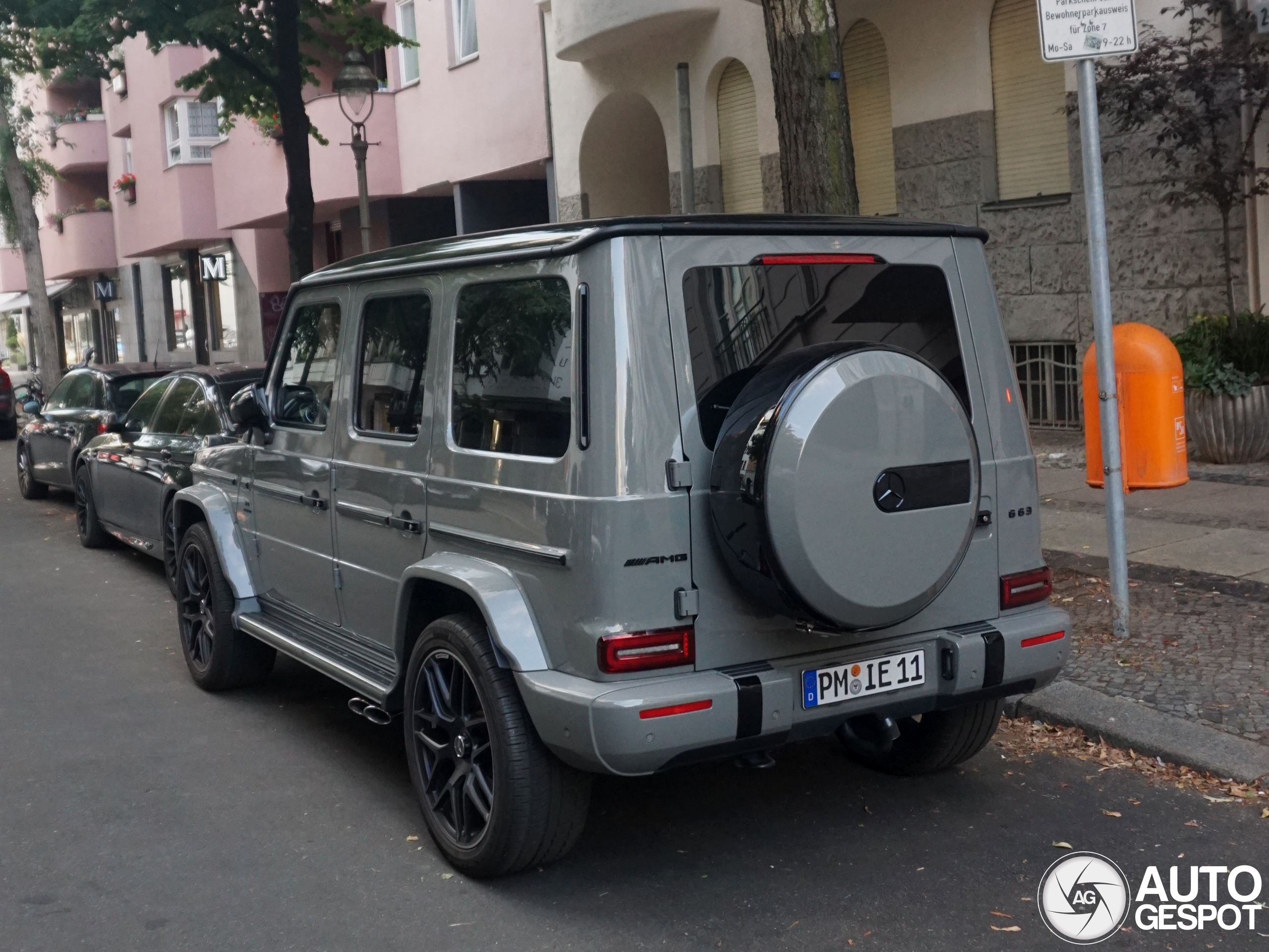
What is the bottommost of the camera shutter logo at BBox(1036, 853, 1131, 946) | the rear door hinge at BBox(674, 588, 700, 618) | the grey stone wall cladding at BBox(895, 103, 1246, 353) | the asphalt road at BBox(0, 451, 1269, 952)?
the camera shutter logo at BBox(1036, 853, 1131, 946)

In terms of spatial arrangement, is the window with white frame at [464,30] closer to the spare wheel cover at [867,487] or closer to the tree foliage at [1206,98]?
the tree foliage at [1206,98]

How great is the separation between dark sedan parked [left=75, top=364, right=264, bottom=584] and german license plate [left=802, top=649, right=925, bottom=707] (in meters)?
4.87

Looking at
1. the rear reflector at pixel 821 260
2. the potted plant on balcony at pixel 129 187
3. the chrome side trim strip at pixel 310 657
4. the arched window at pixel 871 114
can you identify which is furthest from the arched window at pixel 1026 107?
the potted plant on balcony at pixel 129 187

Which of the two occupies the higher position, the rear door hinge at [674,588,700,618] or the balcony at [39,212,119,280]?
the balcony at [39,212,119,280]

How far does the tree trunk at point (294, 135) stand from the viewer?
49.0 feet

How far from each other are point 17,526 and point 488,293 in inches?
389

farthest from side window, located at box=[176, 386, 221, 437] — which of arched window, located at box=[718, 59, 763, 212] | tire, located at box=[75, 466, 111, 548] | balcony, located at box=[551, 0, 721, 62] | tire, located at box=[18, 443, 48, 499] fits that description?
balcony, located at box=[551, 0, 721, 62]

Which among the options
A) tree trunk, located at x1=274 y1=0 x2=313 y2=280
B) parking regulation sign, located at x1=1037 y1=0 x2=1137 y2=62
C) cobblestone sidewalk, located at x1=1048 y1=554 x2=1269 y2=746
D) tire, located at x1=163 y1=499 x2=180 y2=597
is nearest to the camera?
cobblestone sidewalk, located at x1=1048 y1=554 x2=1269 y2=746

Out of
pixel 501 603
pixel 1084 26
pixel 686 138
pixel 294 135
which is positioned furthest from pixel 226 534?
pixel 686 138

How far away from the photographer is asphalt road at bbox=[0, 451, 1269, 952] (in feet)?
13.0

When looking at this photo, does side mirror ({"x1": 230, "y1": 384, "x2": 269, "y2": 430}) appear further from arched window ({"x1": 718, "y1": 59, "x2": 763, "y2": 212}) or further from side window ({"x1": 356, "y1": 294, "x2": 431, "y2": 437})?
arched window ({"x1": 718, "y1": 59, "x2": 763, "y2": 212})

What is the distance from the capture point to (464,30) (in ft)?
69.4

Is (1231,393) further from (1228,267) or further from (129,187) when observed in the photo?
(129,187)

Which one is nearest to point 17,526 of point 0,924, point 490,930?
point 0,924
